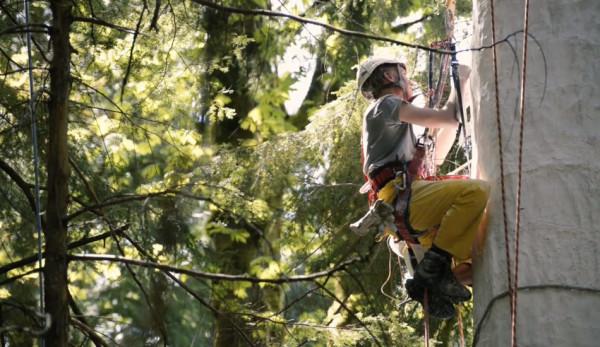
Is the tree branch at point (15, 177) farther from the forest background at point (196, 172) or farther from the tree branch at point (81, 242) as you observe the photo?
the tree branch at point (81, 242)

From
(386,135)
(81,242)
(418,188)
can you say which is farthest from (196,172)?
(418,188)

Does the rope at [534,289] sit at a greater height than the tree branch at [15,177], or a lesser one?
lesser

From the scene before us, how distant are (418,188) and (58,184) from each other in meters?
1.87

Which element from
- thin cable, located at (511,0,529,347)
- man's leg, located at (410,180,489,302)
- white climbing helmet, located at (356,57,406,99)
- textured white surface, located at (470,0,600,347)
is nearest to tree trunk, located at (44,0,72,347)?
white climbing helmet, located at (356,57,406,99)

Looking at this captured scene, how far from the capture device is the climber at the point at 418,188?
444 centimetres

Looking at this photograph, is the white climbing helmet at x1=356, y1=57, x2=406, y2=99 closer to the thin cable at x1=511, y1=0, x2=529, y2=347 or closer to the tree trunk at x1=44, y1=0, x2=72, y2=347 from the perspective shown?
the thin cable at x1=511, y1=0, x2=529, y2=347

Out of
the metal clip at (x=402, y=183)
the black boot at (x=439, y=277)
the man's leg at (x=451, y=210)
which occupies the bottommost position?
the black boot at (x=439, y=277)

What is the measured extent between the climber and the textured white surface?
138 mm

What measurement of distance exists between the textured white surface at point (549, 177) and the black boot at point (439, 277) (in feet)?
0.94

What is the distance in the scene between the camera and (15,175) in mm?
5609

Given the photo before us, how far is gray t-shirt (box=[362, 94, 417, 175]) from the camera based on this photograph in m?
5.04

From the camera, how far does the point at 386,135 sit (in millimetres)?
5105

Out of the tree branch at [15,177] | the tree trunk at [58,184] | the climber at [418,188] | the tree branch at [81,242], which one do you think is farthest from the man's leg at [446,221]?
the tree branch at [15,177]

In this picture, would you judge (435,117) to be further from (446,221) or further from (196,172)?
(196,172)
